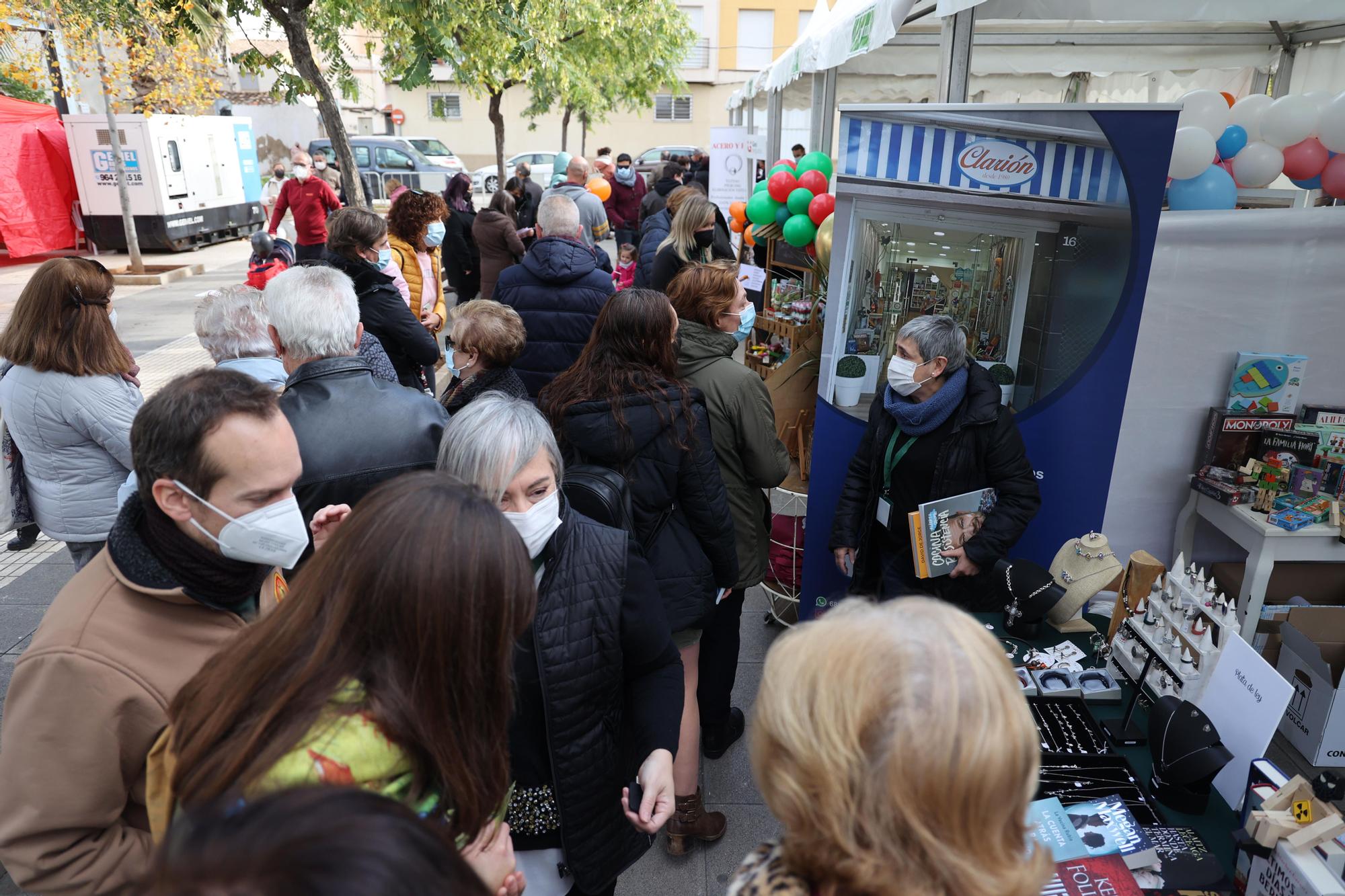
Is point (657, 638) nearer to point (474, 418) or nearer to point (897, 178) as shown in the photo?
point (474, 418)

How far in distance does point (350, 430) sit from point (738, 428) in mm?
1337

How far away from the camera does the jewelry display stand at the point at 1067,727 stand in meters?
2.20

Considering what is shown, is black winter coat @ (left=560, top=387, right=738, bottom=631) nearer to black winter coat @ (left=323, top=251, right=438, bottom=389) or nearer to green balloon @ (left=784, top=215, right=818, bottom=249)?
black winter coat @ (left=323, top=251, right=438, bottom=389)

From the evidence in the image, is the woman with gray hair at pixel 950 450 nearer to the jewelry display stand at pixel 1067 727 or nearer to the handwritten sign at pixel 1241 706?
the jewelry display stand at pixel 1067 727

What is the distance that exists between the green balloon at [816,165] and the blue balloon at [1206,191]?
2475 millimetres

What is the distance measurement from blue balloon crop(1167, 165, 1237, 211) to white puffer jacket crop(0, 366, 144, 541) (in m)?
4.81

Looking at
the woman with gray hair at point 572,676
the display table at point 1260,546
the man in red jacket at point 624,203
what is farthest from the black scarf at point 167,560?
the man in red jacket at point 624,203

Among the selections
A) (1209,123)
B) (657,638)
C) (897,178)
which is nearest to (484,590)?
(657,638)

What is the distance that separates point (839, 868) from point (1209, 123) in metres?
4.95

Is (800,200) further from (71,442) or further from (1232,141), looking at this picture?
(71,442)

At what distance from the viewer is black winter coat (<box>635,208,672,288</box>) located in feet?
21.9

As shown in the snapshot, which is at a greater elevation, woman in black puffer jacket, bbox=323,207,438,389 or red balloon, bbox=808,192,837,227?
red balloon, bbox=808,192,837,227

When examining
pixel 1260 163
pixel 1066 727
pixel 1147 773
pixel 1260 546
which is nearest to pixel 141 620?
pixel 1066 727

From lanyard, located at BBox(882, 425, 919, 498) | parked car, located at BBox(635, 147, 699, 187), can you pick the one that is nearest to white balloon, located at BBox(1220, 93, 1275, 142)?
lanyard, located at BBox(882, 425, 919, 498)
